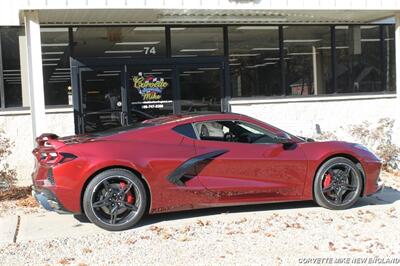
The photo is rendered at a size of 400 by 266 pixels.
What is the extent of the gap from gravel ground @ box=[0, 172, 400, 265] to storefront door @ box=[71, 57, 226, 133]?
151 inches

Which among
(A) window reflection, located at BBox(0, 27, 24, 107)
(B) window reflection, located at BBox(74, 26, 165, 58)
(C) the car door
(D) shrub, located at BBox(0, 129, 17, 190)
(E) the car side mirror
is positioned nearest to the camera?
(C) the car door

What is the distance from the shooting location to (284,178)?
7.29 meters

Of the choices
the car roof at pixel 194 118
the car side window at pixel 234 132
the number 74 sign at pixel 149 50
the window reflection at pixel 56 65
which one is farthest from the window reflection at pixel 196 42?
the car side window at pixel 234 132

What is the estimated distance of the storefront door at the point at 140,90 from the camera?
10.6m

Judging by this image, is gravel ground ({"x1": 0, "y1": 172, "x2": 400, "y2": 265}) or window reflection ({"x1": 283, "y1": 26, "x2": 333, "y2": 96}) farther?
window reflection ({"x1": 283, "y1": 26, "x2": 333, "y2": 96})

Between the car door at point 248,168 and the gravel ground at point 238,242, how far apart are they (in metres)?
0.34

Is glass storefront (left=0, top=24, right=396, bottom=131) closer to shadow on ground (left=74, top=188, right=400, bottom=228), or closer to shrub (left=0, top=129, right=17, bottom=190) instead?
shrub (left=0, top=129, right=17, bottom=190)

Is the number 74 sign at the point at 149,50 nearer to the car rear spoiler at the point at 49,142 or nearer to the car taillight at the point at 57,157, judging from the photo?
the car rear spoiler at the point at 49,142

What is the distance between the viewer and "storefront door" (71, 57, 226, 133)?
10570 millimetres

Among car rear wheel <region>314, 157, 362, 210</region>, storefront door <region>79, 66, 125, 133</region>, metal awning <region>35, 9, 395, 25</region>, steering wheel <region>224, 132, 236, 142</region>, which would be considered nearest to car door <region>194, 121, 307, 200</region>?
steering wheel <region>224, 132, 236, 142</region>

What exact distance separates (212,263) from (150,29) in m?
6.64

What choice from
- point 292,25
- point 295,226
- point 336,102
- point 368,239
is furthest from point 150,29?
point 368,239

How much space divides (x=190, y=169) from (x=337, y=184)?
202cm

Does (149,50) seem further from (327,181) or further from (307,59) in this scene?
(327,181)
